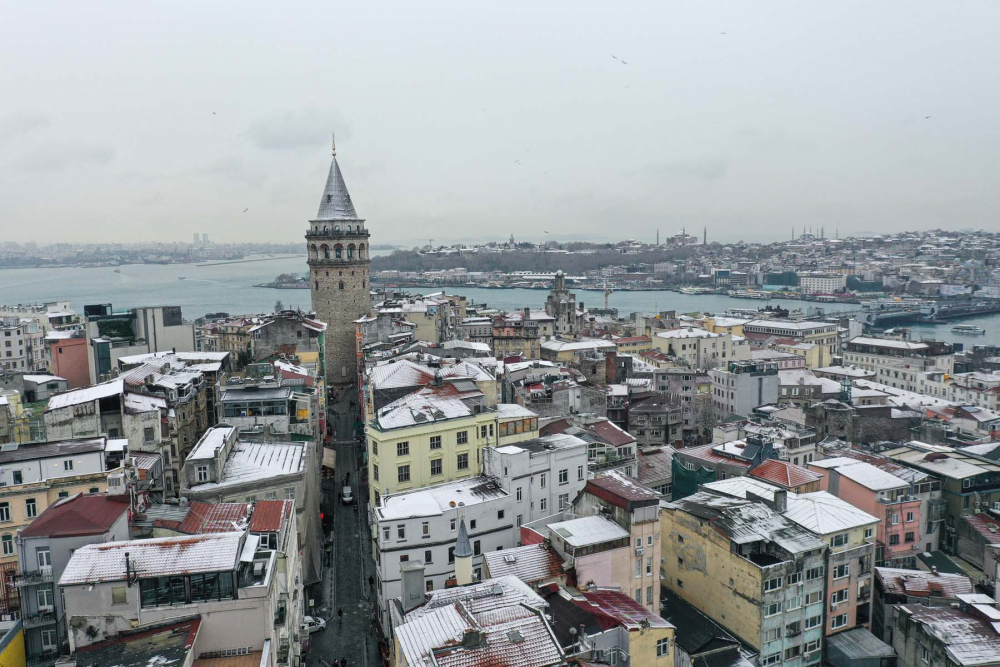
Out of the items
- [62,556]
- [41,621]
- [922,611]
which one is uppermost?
[62,556]

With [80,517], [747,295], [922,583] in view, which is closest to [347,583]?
[80,517]

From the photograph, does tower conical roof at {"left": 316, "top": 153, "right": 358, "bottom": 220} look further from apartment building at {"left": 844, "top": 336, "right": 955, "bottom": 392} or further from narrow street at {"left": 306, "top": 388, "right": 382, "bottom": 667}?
apartment building at {"left": 844, "top": 336, "right": 955, "bottom": 392}

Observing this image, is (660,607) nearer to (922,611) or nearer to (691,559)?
(691,559)

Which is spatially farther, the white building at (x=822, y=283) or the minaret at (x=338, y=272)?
the white building at (x=822, y=283)

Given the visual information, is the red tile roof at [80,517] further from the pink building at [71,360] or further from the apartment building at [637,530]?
the pink building at [71,360]

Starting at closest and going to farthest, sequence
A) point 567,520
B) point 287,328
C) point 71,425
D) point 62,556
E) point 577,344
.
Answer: point 62,556 → point 567,520 → point 71,425 → point 287,328 → point 577,344

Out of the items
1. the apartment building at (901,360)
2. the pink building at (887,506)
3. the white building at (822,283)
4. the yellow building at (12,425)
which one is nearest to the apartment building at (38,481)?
the yellow building at (12,425)

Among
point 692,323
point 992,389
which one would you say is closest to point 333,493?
point 992,389
